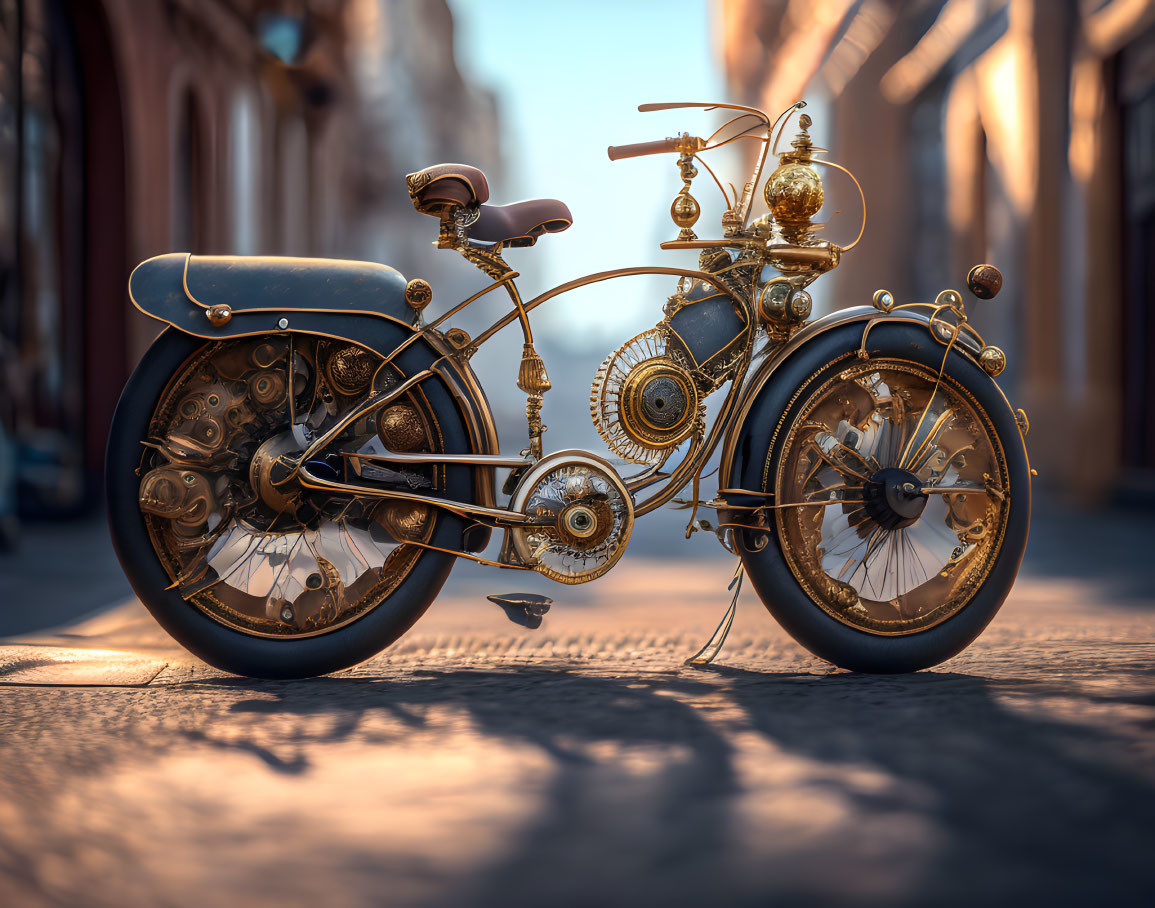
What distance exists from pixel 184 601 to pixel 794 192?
1.73 meters

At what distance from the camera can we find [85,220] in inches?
287

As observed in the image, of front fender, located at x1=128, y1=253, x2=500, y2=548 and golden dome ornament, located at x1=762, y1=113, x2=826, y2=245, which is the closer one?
front fender, located at x1=128, y1=253, x2=500, y2=548

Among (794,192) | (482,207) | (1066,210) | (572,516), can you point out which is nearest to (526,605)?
(572,516)

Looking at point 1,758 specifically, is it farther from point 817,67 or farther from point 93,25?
point 817,67

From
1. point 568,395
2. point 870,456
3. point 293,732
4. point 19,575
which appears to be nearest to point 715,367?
point 870,456

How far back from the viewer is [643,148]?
248 cm

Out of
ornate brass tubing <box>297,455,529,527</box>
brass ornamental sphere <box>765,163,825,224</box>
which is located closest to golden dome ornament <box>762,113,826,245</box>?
brass ornamental sphere <box>765,163,825,224</box>

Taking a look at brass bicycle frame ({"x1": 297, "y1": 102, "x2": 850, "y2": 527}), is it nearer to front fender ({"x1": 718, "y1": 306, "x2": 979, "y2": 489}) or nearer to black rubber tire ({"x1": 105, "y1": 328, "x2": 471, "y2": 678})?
front fender ({"x1": 718, "y1": 306, "x2": 979, "y2": 489})

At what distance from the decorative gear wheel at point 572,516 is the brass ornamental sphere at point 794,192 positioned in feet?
Result: 2.52

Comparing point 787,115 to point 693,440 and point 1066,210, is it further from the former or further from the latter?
point 1066,210

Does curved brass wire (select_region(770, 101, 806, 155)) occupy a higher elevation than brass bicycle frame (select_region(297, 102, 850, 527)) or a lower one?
higher

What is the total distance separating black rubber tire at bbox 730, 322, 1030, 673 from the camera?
233cm

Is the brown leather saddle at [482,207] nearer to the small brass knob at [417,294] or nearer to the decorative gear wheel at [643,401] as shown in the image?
the small brass knob at [417,294]

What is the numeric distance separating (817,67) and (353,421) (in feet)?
58.4
